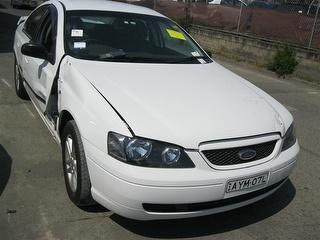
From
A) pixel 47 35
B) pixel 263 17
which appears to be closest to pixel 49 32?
pixel 47 35

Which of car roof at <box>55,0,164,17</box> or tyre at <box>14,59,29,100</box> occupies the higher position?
car roof at <box>55,0,164,17</box>

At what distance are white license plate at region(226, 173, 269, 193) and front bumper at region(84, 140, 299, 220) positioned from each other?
0.03 m

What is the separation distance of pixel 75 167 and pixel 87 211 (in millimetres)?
370

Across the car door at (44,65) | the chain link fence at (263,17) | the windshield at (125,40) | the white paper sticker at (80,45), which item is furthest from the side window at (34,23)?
the chain link fence at (263,17)

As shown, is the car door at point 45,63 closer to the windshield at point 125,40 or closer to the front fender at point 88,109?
the windshield at point 125,40

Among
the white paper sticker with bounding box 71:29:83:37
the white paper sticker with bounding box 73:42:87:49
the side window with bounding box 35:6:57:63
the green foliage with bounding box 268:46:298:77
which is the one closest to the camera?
the white paper sticker with bounding box 73:42:87:49

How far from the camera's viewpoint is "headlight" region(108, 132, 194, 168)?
2.98 metres

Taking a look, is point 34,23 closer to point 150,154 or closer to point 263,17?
point 150,154

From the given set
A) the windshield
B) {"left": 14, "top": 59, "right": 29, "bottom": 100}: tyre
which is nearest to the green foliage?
the windshield

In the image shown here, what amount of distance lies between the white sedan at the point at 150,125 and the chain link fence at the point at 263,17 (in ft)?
→ 25.5

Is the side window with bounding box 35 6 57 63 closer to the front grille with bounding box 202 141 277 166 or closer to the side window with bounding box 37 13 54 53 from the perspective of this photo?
the side window with bounding box 37 13 54 53

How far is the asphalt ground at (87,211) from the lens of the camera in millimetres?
3373

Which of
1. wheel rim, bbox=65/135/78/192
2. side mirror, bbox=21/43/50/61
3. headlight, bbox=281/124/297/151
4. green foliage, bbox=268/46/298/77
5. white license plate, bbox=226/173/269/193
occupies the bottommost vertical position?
green foliage, bbox=268/46/298/77

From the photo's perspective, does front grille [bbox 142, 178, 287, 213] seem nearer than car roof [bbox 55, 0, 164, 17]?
Yes
